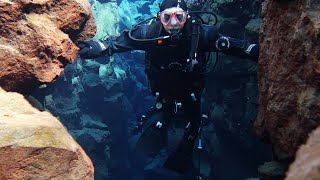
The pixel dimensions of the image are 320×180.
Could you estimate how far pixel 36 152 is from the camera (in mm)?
2551

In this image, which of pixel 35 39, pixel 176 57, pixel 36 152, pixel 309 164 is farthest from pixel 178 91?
pixel 309 164

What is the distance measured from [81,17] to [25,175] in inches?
98.8

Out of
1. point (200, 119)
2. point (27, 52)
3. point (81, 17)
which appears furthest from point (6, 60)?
point (200, 119)

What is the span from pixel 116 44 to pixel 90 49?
1.89ft

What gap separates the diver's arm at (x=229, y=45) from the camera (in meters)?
4.55

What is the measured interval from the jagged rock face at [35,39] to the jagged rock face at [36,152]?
71cm

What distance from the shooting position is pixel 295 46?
270 cm

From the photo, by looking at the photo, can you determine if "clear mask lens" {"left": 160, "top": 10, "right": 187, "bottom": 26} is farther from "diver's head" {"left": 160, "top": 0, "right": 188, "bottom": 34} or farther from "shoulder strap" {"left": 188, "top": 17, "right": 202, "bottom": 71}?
"shoulder strap" {"left": 188, "top": 17, "right": 202, "bottom": 71}

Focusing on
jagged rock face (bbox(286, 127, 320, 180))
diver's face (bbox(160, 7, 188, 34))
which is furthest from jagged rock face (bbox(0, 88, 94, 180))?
diver's face (bbox(160, 7, 188, 34))

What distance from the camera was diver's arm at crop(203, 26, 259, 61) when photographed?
4551 millimetres

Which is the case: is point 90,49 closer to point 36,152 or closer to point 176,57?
point 176,57

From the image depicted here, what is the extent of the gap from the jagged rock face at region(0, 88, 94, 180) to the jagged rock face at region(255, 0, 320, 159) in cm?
205

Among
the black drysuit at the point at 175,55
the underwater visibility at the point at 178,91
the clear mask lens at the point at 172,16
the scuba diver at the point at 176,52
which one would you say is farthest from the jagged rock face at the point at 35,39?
the clear mask lens at the point at 172,16

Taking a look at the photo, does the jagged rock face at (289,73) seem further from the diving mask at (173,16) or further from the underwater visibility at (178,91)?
the diving mask at (173,16)
